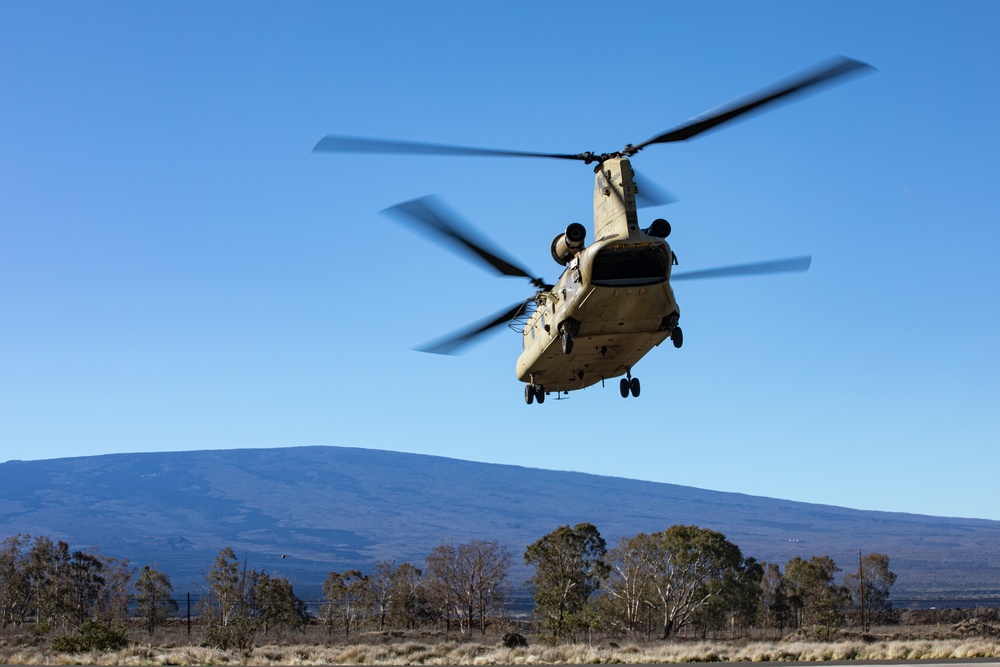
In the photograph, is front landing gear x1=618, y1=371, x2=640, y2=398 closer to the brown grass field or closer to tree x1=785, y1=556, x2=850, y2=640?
the brown grass field

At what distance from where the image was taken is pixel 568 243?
930 inches

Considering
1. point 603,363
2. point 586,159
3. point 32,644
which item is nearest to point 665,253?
point 586,159

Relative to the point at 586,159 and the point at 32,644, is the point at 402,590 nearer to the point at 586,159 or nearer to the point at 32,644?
the point at 32,644

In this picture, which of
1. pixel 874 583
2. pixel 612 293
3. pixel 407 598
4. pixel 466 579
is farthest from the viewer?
pixel 874 583

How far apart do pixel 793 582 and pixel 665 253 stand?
6830cm

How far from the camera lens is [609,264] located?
71.5 ft

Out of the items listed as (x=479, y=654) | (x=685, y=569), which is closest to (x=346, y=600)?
(x=685, y=569)

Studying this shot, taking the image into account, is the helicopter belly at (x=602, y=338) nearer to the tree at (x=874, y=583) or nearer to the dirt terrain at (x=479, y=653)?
the dirt terrain at (x=479, y=653)

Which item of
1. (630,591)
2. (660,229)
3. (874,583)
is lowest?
(874,583)

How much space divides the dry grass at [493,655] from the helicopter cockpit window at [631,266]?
1811 cm

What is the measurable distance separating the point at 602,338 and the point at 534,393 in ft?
14.9

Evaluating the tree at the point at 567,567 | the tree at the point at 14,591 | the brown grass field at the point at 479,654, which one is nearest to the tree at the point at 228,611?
the brown grass field at the point at 479,654

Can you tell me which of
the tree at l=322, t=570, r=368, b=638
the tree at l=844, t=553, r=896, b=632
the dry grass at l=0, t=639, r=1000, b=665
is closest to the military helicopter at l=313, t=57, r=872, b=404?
the dry grass at l=0, t=639, r=1000, b=665

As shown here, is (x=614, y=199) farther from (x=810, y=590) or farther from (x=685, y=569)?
(x=810, y=590)
